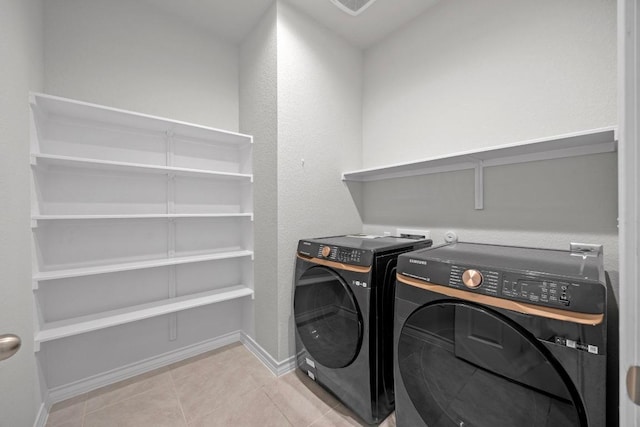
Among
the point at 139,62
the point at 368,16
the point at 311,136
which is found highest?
the point at 368,16

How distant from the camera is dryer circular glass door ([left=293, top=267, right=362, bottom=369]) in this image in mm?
1349

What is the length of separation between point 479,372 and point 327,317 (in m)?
0.81

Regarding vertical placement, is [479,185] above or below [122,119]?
below

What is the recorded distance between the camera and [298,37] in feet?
6.12

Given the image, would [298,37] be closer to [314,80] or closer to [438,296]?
[314,80]

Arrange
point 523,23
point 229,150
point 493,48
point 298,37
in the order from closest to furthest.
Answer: point 523,23 < point 493,48 < point 298,37 < point 229,150

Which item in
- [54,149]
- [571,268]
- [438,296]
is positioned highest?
[54,149]

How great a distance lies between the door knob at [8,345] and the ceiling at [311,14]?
2195 millimetres

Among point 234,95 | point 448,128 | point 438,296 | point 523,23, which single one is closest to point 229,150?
point 234,95

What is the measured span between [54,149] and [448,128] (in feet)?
8.22

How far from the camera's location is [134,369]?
5.71 feet

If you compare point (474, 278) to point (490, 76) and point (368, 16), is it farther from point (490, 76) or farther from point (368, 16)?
point (368, 16)

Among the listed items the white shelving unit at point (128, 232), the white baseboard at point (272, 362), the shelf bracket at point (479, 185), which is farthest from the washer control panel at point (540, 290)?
the white shelving unit at point (128, 232)

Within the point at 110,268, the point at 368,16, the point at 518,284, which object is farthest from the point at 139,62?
the point at 518,284
